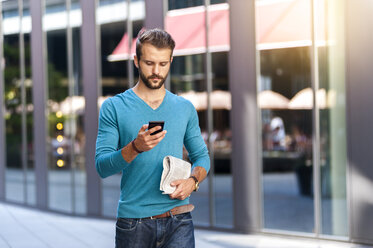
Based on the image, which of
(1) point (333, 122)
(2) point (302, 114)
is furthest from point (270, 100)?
(1) point (333, 122)

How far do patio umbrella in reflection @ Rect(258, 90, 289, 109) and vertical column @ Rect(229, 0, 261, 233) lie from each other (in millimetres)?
126

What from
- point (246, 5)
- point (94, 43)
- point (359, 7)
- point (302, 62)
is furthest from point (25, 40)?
point (359, 7)

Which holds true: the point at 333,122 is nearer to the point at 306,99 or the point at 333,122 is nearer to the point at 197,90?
the point at 306,99

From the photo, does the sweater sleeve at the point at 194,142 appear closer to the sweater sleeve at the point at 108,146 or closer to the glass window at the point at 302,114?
the sweater sleeve at the point at 108,146

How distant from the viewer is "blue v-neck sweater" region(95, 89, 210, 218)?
112 inches

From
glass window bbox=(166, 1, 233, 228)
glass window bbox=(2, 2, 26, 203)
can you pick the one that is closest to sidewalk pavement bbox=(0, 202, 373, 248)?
glass window bbox=(166, 1, 233, 228)

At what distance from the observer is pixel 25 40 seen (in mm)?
14016

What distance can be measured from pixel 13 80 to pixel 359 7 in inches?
372

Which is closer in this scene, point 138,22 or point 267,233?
point 267,233

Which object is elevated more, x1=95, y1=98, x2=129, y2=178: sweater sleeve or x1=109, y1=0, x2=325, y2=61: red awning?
x1=109, y1=0, x2=325, y2=61: red awning

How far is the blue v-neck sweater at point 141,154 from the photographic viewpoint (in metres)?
2.83

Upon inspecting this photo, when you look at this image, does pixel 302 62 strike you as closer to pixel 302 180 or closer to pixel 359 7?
pixel 359 7

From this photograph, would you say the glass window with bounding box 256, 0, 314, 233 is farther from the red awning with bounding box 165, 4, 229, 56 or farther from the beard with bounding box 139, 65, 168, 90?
the beard with bounding box 139, 65, 168, 90

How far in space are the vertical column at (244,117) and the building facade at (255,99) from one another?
18mm
